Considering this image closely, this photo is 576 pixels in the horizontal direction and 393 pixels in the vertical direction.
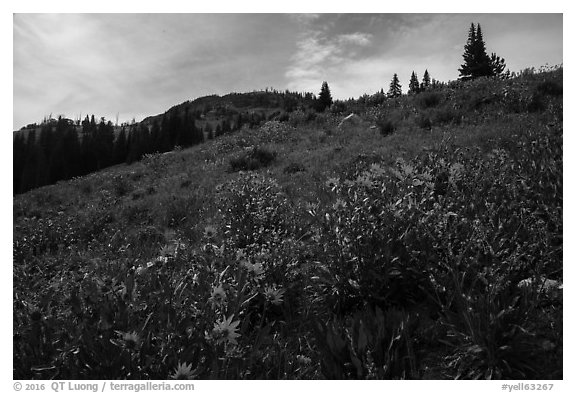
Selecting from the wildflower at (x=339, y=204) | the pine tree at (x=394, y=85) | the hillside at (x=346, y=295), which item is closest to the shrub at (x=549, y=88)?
the pine tree at (x=394, y=85)

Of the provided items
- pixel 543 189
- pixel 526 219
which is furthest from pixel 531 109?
pixel 526 219

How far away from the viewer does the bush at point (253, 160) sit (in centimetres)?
902

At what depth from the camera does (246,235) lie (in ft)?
14.7

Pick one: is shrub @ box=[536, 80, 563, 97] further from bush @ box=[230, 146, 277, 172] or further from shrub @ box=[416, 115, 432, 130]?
bush @ box=[230, 146, 277, 172]

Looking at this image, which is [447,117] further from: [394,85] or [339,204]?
[339,204]

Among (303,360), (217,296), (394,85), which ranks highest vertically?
(394,85)

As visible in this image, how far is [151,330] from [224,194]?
4.48 meters

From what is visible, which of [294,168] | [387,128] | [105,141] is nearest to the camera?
[294,168]

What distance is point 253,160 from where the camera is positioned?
29.6ft

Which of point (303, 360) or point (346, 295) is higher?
point (346, 295)

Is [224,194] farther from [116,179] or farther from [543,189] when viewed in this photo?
[116,179]

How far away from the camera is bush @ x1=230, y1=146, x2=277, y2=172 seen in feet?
29.6

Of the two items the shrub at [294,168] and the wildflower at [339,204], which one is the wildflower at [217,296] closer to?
the wildflower at [339,204]

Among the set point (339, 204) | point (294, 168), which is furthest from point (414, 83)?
point (339, 204)
